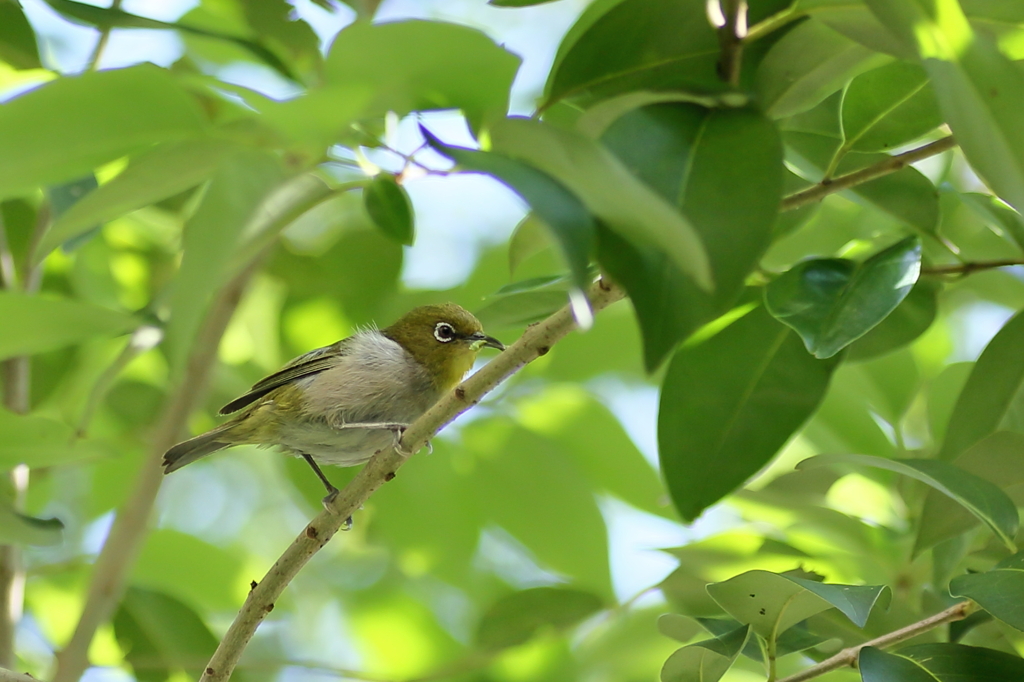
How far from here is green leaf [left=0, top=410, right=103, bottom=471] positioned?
214 centimetres

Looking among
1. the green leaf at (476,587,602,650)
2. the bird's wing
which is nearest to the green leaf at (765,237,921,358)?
the green leaf at (476,587,602,650)

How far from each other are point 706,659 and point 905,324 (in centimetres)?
89

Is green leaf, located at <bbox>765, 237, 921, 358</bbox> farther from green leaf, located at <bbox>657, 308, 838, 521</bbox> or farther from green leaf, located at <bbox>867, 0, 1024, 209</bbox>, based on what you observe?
green leaf, located at <bbox>867, 0, 1024, 209</bbox>

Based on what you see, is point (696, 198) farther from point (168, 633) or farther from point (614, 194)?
point (168, 633)

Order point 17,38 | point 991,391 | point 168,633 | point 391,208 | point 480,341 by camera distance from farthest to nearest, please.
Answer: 1. point 480,341
2. point 168,633
3. point 17,38
4. point 991,391
5. point 391,208

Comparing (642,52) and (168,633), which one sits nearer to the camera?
(642,52)

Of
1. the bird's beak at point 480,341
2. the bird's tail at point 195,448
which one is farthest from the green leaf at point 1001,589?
the bird's tail at point 195,448

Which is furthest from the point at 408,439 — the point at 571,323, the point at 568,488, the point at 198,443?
the point at 198,443

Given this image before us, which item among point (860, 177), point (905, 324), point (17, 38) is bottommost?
point (905, 324)

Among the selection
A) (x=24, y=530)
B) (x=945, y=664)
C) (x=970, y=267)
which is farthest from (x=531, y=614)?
(x=970, y=267)

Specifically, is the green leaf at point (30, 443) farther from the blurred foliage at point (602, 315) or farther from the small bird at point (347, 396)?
the small bird at point (347, 396)

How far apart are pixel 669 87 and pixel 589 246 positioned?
48 cm

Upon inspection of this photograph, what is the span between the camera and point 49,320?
177cm

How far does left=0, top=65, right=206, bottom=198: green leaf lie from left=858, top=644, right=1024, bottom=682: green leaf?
1.53 m
